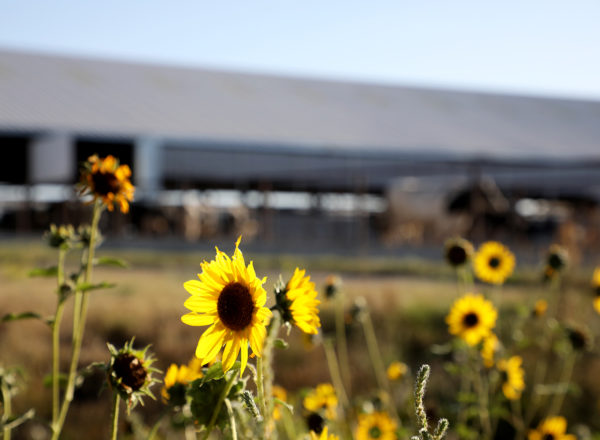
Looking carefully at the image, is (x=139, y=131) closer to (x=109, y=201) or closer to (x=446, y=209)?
(x=446, y=209)

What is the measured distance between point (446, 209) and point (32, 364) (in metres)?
11.6

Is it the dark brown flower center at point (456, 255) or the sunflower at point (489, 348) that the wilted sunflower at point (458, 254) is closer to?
the dark brown flower center at point (456, 255)

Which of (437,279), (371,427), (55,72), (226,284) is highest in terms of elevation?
(55,72)

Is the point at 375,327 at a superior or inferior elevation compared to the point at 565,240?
inferior

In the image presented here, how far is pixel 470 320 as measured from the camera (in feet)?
7.32

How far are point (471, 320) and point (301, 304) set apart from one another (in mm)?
1434

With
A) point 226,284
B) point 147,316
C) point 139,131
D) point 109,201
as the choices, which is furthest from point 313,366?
point 139,131

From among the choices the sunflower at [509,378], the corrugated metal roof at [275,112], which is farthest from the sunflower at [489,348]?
the corrugated metal roof at [275,112]

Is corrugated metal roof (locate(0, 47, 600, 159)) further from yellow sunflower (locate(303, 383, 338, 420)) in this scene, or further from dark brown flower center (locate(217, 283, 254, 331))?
dark brown flower center (locate(217, 283, 254, 331))

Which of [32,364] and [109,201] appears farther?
[32,364]

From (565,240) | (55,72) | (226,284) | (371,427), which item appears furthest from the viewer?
(55,72)

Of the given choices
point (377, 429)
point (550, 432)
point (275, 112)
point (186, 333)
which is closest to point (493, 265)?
point (550, 432)

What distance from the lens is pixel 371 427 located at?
2.03m

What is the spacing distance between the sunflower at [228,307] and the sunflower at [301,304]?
0.04 m
